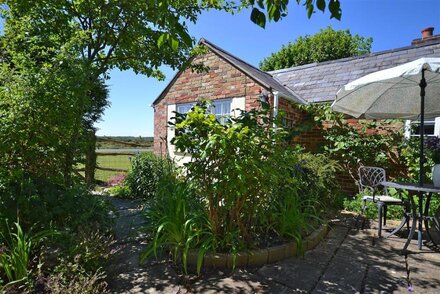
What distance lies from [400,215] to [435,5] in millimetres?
7888

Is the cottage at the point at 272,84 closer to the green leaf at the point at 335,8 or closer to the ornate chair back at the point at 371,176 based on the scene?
the ornate chair back at the point at 371,176

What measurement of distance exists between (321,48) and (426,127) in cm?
1655

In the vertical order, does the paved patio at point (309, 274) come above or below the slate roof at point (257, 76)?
below

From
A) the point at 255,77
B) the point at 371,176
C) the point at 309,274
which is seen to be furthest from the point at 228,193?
the point at 255,77

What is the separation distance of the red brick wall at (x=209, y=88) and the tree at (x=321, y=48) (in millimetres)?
14509

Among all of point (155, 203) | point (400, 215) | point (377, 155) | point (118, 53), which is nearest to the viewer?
point (155, 203)

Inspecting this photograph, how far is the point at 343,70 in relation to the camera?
9.07m

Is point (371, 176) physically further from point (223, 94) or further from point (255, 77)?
point (223, 94)

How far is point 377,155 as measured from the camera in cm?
666

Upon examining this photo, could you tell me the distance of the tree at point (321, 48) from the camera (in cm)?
2112

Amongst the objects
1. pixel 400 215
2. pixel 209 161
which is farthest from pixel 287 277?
pixel 400 215

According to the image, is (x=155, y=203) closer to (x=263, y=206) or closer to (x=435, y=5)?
(x=263, y=206)

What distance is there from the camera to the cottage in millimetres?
8016

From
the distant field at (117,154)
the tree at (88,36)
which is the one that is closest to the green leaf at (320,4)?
the tree at (88,36)
